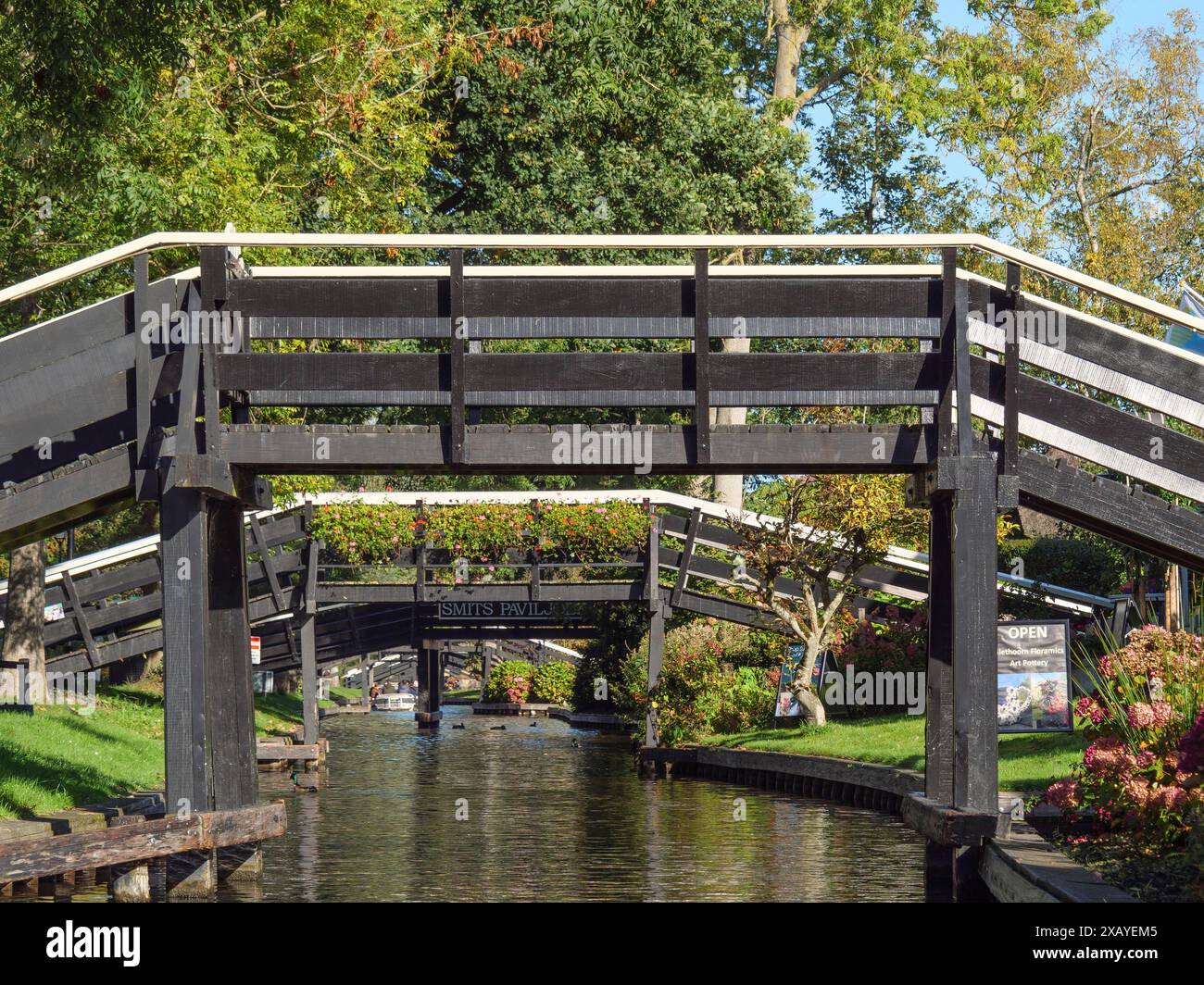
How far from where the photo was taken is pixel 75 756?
18703 mm

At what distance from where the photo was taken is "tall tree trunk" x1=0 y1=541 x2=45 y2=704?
23.5 meters

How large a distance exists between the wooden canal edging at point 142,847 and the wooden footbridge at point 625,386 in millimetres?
264

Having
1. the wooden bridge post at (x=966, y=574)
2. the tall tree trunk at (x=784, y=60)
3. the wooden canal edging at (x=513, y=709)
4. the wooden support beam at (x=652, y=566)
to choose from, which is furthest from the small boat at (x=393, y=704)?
the wooden bridge post at (x=966, y=574)

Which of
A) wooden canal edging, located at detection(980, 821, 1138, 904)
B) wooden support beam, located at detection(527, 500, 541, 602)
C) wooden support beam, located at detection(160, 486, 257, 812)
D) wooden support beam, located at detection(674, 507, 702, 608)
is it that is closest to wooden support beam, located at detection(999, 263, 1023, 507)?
wooden canal edging, located at detection(980, 821, 1138, 904)

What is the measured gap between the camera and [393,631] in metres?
43.4

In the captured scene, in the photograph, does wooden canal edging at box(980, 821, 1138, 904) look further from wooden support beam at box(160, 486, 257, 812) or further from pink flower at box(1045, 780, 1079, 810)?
wooden support beam at box(160, 486, 257, 812)

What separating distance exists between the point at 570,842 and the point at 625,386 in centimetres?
719

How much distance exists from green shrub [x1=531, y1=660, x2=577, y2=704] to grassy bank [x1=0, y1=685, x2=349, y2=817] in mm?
33015

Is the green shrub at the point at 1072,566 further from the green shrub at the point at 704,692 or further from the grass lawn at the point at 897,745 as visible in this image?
the grass lawn at the point at 897,745

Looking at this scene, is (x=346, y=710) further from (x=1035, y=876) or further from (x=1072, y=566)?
(x=1035, y=876)
